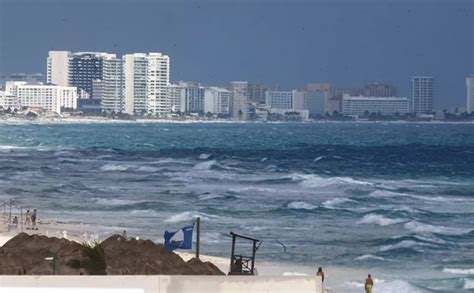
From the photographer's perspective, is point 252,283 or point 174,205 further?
point 174,205

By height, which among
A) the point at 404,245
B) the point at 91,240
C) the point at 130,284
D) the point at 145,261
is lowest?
the point at 404,245

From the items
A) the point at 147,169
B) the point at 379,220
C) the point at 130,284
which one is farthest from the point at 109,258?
the point at 147,169

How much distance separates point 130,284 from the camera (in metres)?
9.48

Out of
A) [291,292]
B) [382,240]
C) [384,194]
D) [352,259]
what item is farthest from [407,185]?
[291,292]

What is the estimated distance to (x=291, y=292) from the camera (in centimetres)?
985

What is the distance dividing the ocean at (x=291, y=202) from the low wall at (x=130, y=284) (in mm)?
14105

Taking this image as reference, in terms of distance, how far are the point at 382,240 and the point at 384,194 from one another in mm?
17140

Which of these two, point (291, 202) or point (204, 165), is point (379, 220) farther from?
point (204, 165)

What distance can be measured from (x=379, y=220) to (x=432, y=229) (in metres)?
2.93

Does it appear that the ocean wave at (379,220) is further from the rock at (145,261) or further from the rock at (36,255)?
the rock at (145,261)

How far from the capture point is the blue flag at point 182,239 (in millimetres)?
16141

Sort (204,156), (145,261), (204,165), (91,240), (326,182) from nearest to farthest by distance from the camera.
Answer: (145,261), (91,240), (326,182), (204,165), (204,156)

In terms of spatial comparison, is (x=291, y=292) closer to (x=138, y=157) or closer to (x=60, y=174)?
(x=60, y=174)

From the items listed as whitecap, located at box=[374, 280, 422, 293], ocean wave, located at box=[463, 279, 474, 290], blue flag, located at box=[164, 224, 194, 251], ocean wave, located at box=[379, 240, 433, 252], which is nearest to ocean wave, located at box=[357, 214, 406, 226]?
ocean wave, located at box=[379, 240, 433, 252]
